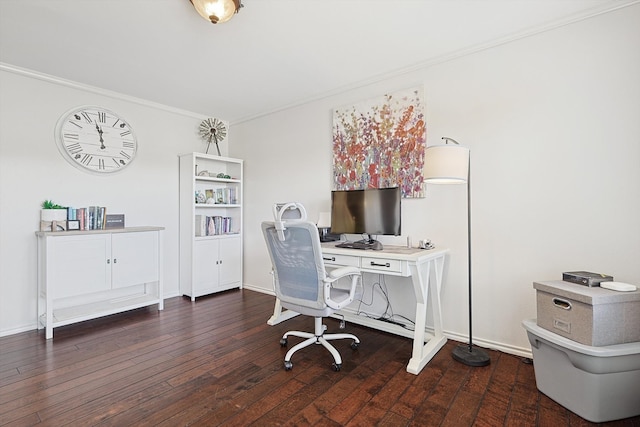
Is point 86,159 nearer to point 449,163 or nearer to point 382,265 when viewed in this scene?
point 382,265

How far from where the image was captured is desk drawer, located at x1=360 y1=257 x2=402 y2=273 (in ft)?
7.37

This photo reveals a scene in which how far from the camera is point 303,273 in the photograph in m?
2.18

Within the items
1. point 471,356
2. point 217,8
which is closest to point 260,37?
point 217,8

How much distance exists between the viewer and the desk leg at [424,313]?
7.17ft

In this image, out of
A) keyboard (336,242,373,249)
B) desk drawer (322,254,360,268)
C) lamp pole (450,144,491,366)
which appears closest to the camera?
lamp pole (450,144,491,366)

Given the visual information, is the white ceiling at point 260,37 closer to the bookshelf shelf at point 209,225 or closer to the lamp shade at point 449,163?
the lamp shade at point 449,163

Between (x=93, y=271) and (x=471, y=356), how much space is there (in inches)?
135

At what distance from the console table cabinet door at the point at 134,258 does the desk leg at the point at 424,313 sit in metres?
2.82

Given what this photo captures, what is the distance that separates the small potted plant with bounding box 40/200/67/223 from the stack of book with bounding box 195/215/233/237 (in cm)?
135

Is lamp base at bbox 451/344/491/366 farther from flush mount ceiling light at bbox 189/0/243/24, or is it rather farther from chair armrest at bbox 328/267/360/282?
flush mount ceiling light at bbox 189/0/243/24

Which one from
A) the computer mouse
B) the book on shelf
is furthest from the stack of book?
the computer mouse

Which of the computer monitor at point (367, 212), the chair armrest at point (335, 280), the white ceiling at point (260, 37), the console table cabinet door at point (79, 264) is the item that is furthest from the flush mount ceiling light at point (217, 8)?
the console table cabinet door at point (79, 264)

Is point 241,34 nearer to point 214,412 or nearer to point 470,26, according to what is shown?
point 470,26

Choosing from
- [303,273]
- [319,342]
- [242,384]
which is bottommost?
[242,384]
